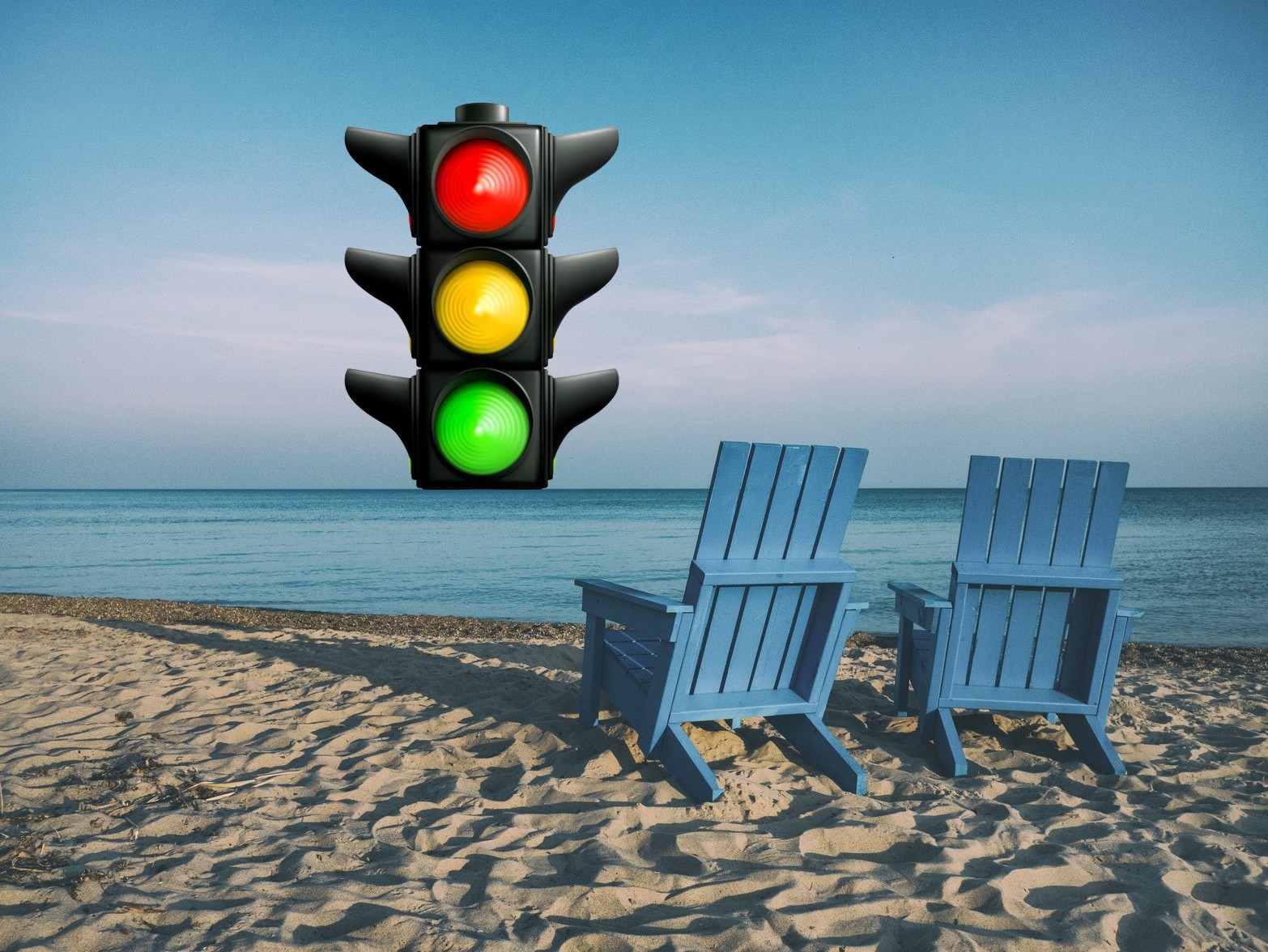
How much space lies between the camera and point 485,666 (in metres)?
5.29

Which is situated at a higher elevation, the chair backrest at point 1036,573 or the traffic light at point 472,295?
the traffic light at point 472,295

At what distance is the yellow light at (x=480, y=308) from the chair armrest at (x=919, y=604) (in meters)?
2.85

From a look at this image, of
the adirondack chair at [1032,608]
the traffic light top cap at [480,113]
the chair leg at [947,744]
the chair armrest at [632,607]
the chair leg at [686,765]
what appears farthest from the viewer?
the adirondack chair at [1032,608]

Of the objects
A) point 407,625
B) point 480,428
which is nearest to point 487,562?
point 407,625

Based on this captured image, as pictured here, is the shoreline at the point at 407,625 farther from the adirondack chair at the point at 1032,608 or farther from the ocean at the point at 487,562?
the adirondack chair at the point at 1032,608

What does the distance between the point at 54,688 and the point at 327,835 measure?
2893 millimetres

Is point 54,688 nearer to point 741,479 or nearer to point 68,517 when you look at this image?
point 741,479

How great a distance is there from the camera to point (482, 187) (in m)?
1.26

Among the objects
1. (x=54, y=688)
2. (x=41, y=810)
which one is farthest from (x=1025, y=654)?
(x=54, y=688)

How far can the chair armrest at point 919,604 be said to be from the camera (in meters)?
3.60

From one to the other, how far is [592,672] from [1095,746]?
2.30m

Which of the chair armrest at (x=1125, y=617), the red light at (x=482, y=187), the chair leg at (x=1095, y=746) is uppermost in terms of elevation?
the red light at (x=482, y=187)

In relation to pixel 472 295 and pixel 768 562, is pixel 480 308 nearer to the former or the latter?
pixel 472 295

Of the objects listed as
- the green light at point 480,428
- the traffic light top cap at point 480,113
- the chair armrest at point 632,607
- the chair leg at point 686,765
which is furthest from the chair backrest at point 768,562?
the traffic light top cap at point 480,113
